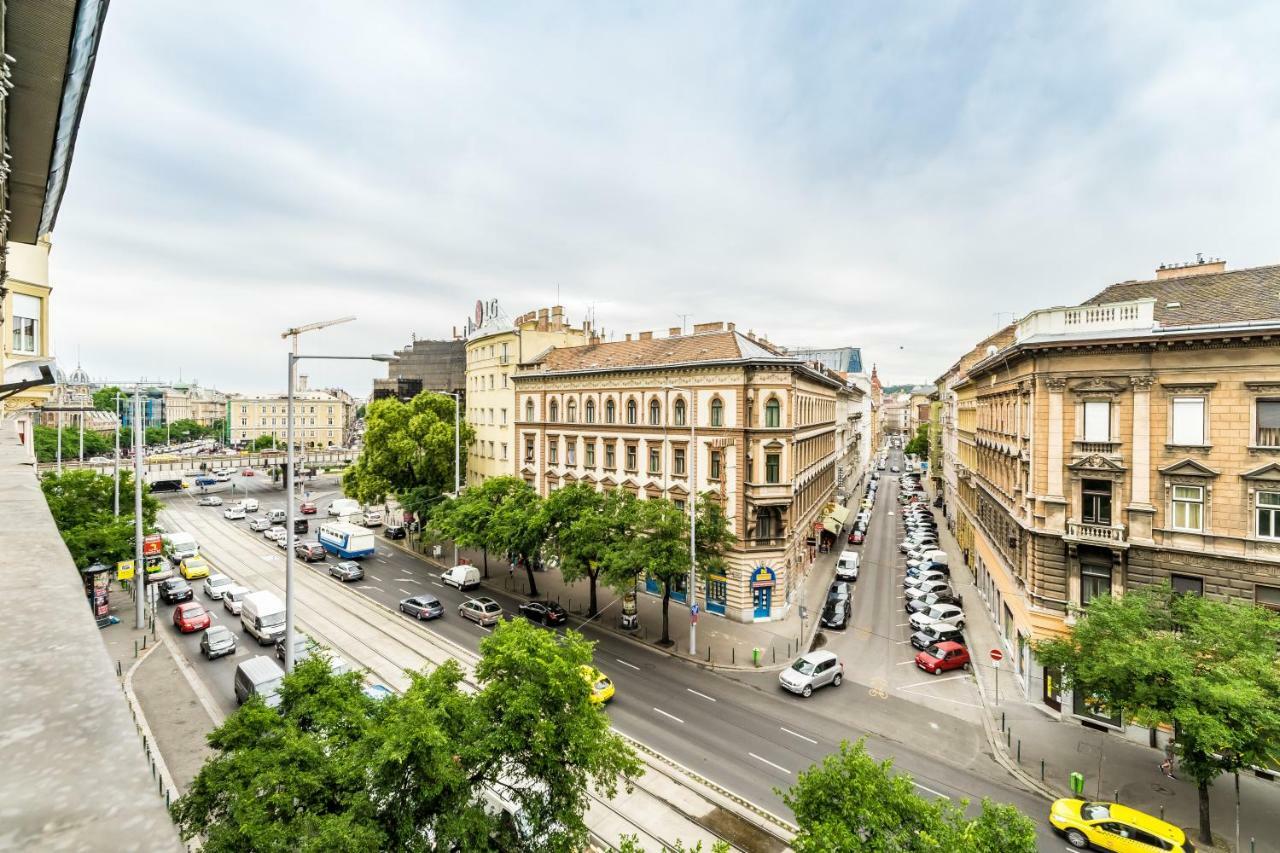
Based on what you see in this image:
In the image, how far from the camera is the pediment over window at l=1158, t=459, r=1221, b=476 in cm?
2205

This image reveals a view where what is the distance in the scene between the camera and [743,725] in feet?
77.1

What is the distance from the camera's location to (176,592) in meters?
36.1

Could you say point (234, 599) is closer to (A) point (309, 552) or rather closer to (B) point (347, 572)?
(B) point (347, 572)

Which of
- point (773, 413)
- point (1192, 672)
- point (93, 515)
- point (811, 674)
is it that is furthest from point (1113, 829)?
point (93, 515)

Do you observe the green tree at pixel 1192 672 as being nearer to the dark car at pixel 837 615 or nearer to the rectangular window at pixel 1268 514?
the rectangular window at pixel 1268 514

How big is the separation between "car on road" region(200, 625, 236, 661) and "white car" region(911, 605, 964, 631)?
35.1 m

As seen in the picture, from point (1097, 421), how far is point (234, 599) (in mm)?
43945

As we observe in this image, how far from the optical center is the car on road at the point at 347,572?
41.4m

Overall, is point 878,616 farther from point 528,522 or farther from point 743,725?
point 528,522

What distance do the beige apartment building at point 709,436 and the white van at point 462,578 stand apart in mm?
8269

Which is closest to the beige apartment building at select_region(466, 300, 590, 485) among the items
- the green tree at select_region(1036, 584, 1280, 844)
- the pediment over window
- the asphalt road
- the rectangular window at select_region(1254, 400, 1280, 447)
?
the asphalt road

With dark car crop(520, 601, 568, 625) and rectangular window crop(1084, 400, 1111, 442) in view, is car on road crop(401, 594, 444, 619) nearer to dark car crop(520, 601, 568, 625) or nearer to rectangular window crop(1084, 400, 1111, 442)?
dark car crop(520, 601, 568, 625)

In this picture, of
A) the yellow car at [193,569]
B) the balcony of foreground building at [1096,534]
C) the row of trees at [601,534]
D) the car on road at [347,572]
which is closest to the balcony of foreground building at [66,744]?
the row of trees at [601,534]

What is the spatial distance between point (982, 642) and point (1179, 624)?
13.4m
